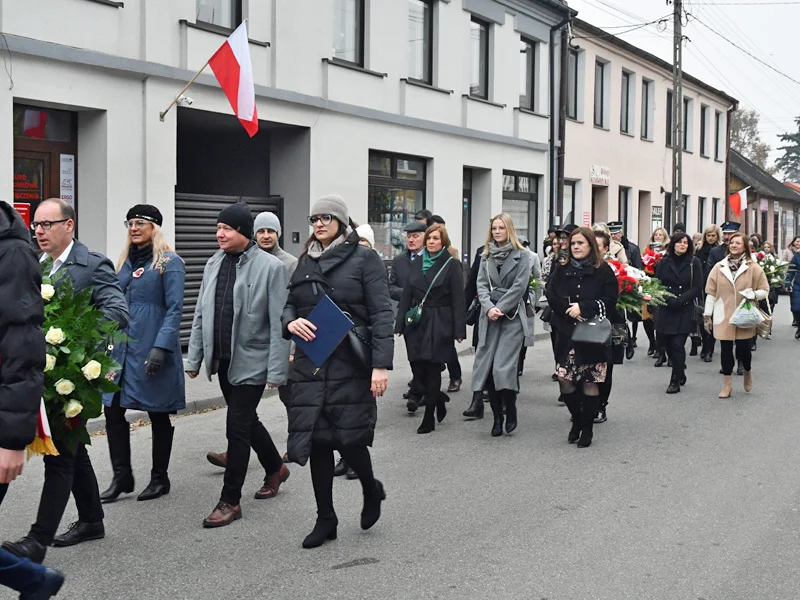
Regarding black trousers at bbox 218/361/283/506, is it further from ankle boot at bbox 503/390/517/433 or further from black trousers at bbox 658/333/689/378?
black trousers at bbox 658/333/689/378

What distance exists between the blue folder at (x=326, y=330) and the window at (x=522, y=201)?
55.8 ft

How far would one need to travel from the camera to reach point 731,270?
11.1 metres

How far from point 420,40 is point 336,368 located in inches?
560

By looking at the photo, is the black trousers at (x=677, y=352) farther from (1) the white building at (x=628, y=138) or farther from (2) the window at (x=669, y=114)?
(2) the window at (x=669, y=114)

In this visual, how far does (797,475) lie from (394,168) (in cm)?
1187

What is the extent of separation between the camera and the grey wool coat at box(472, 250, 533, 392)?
8.58 m

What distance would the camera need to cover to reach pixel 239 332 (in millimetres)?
5961

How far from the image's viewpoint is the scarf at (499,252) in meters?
8.74

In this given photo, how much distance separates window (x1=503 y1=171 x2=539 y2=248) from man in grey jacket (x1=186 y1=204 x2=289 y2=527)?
16.4 m

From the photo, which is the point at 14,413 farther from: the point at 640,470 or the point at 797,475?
the point at 797,475

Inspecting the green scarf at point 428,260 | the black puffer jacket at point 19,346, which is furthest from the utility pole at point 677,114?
the black puffer jacket at point 19,346

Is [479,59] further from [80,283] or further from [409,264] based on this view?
[80,283]

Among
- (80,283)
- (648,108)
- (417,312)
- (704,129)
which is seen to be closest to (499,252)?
(417,312)

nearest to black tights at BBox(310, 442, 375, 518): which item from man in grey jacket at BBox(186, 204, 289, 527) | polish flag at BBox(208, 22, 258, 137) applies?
man in grey jacket at BBox(186, 204, 289, 527)
